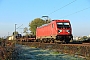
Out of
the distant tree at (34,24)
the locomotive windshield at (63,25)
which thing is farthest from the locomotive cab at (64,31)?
the distant tree at (34,24)

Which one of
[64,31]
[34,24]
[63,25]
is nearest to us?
[64,31]

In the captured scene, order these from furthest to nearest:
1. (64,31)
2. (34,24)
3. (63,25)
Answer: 1. (34,24)
2. (63,25)
3. (64,31)

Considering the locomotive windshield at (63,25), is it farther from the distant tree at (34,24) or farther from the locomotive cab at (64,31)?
the distant tree at (34,24)

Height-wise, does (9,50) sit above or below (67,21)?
below

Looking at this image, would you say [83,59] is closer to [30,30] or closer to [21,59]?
[21,59]

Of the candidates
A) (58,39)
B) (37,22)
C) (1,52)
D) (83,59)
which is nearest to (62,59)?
(83,59)

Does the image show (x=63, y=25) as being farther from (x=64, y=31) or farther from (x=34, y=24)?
(x=34, y=24)

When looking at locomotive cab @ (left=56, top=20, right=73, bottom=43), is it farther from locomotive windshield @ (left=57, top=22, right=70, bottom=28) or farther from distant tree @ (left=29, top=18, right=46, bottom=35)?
distant tree @ (left=29, top=18, right=46, bottom=35)

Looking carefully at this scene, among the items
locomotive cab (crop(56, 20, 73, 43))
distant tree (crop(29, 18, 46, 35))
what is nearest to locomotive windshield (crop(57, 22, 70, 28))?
locomotive cab (crop(56, 20, 73, 43))

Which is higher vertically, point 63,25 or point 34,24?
point 34,24

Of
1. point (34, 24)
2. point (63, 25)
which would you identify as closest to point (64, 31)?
point (63, 25)

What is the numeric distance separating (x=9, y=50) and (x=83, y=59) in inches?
147

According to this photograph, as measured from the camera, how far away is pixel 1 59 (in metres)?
9.67

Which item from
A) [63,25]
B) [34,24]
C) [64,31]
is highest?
[34,24]
